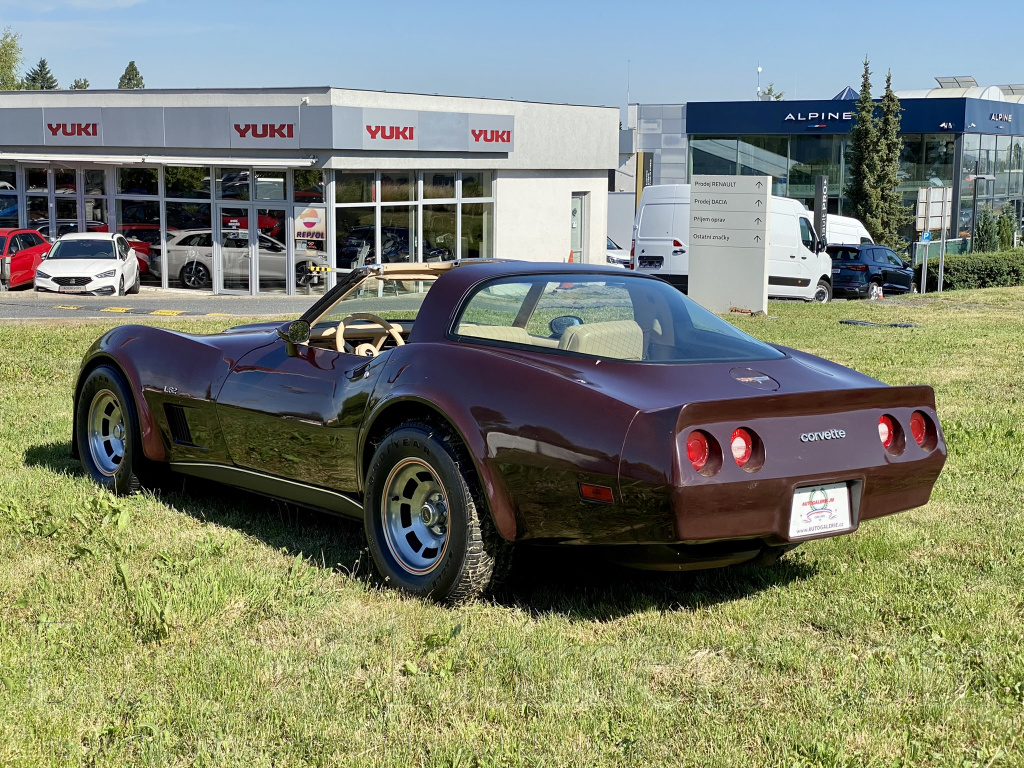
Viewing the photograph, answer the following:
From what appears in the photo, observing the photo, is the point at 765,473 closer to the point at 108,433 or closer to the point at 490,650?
the point at 490,650

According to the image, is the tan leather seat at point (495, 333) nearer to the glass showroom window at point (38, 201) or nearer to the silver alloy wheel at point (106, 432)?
the silver alloy wheel at point (106, 432)

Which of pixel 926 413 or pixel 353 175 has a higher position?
pixel 353 175

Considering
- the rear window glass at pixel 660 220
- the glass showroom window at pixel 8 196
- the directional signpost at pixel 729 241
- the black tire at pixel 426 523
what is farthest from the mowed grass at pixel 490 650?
the glass showroom window at pixel 8 196

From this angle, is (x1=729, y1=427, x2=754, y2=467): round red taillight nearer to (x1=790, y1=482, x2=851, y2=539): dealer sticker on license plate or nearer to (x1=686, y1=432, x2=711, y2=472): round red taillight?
(x1=686, y1=432, x2=711, y2=472): round red taillight

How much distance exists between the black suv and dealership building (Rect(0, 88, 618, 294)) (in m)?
10.6

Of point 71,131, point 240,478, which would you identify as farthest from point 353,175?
point 240,478

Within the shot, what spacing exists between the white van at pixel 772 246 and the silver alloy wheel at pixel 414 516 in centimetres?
2074

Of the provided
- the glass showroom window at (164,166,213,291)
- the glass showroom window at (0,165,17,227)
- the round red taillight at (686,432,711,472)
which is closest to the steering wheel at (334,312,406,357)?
the round red taillight at (686,432,711,472)

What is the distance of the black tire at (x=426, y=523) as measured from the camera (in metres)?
4.36

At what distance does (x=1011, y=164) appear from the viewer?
5450 centimetres

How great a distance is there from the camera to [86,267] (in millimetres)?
26516

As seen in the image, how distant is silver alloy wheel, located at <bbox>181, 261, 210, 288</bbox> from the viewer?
98.9 feet

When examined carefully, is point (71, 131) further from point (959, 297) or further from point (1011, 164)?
point (1011, 164)

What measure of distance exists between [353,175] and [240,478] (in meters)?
24.3
